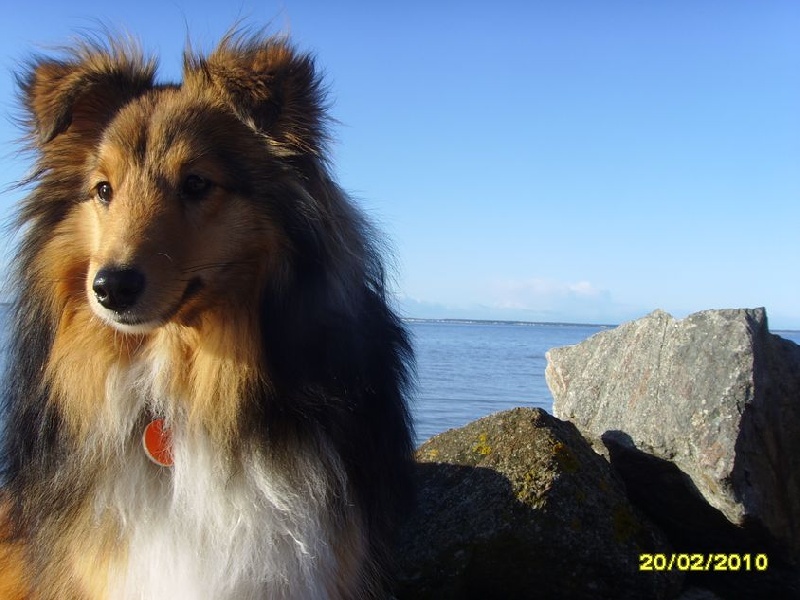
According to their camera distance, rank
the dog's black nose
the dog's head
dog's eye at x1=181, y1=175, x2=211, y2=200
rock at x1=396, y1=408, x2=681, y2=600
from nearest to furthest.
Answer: the dog's black nose → the dog's head → dog's eye at x1=181, y1=175, x2=211, y2=200 → rock at x1=396, y1=408, x2=681, y2=600

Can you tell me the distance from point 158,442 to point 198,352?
36 centimetres

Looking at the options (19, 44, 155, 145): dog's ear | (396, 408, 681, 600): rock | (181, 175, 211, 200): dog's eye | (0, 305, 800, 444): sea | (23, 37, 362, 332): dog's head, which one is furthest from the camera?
(0, 305, 800, 444): sea

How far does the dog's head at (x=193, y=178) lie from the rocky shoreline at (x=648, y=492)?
149cm

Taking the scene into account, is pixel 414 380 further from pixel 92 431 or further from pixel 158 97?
pixel 158 97

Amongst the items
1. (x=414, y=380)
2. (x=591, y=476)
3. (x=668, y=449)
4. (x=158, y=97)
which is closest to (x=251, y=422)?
(x=414, y=380)

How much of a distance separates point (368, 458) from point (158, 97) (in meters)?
1.64

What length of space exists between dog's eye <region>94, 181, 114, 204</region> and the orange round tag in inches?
33.8

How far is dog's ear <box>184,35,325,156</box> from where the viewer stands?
→ 298 centimetres

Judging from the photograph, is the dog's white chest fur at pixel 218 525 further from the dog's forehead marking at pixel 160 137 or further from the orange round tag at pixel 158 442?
the dog's forehead marking at pixel 160 137

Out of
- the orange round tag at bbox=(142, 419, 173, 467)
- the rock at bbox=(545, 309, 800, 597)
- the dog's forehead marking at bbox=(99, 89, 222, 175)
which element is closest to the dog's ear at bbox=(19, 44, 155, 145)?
the dog's forehead marking at bbox=(99, 89, 222, 175)

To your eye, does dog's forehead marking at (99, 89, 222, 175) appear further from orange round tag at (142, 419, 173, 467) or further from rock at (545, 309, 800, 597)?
rock at (545, 309, 800, 597)
